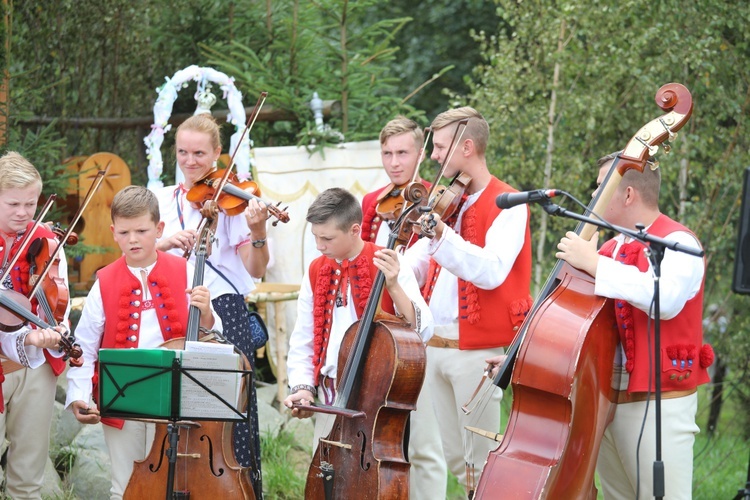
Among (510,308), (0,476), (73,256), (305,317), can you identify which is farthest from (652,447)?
(73,256)

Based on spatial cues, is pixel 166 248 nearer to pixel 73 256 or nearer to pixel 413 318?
pixel 413 318

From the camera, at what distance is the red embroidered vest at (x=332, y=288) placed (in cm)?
450

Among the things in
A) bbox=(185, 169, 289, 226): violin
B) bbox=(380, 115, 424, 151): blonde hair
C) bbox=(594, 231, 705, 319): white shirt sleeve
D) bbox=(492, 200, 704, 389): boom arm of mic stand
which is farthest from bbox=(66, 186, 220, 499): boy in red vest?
bbox=(594, 231, 705, 319): white shirt sleeve

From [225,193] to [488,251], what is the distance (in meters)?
1.30

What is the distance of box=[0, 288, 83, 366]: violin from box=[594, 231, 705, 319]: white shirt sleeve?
2193mm

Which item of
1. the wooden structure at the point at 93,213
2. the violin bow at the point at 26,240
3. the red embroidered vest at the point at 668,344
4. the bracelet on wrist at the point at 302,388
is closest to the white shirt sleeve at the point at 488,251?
the red embroidered vest at the point at 668,344

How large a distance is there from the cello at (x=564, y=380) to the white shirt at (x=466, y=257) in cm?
59

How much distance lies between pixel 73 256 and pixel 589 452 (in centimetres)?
435

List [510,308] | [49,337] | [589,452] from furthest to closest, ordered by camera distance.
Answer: [510,308], [49,337], [589,452]

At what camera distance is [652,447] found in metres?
3.83

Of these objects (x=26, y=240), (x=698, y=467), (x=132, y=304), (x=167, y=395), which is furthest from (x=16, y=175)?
(x=698, y=467)

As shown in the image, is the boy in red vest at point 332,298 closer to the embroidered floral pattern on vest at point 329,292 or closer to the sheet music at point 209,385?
the embroidered floral pattern on vest at point 329,292

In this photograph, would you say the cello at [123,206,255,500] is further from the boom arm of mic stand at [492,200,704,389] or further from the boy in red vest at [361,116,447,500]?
the boom arm of mic stand at [492,200,704,389]

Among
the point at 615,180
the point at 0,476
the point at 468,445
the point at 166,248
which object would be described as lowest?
the point at 0,476
